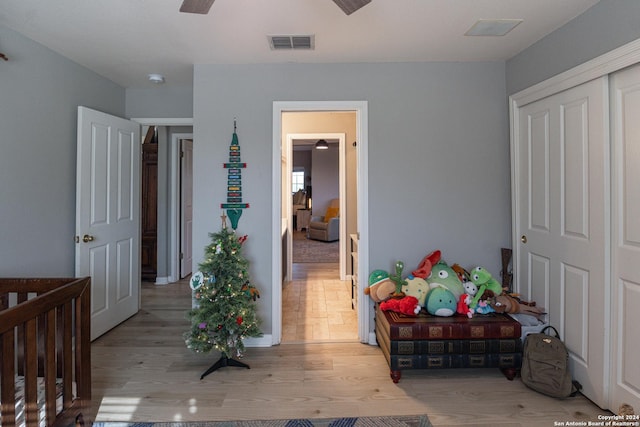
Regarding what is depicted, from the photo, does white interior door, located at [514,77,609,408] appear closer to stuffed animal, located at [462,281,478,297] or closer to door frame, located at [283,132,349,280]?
stuffed animal, located at [462,281,478,297]

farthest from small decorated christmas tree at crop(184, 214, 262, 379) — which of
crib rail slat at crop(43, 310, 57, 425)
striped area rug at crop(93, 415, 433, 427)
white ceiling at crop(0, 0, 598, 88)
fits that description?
white ceiling at crop(0, 0, 598, 88)

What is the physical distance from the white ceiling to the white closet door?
0.65 meters

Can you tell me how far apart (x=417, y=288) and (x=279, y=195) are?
52.3 inches

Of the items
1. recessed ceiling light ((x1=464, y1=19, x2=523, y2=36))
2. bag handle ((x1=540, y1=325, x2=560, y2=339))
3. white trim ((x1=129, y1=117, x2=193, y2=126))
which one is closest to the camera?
recessed ceiling light ((x1=464, y1=19, x2=523, y2=36))

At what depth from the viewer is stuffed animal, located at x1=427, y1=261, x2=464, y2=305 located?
2590 millimetres

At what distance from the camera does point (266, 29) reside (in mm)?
2334

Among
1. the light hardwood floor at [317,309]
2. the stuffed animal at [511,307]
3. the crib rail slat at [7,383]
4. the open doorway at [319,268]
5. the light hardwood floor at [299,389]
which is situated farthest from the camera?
the open doorway at [319,268]

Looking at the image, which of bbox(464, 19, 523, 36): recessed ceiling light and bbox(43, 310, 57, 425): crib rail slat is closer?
bbox(43, 310, 57, 425): crib rail slat

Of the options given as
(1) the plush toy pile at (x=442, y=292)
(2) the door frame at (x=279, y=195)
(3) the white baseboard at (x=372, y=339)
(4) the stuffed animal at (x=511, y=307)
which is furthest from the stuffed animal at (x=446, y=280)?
(3) the white baseboard at (x=372, y=339)

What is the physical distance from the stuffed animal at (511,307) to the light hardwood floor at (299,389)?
46 centimetres

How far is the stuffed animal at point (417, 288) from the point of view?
260 cm

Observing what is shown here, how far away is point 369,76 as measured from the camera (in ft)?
9.55

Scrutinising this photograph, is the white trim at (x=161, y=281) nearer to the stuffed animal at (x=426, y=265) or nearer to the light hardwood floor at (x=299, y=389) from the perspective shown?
the light hardwood floor at (x=299, y=389)

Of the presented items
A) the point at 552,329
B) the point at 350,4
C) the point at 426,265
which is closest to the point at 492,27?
the point at 350,4
